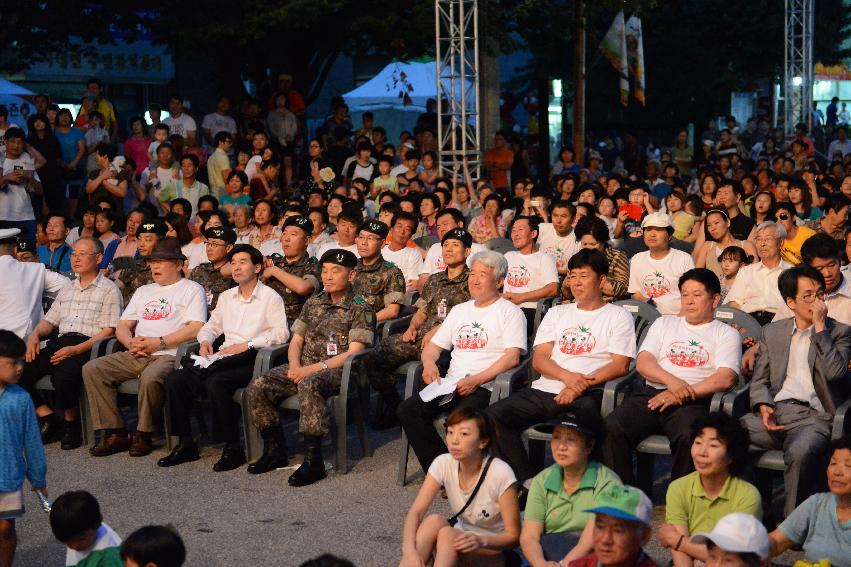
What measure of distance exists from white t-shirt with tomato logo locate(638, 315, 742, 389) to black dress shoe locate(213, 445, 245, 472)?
2.72 metres

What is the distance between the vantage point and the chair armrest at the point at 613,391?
7254 millimetres

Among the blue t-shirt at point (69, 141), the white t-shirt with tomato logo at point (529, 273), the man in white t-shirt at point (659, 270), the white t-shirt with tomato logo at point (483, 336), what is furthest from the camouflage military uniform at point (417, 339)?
the blue t-shirt at point (69, 141)

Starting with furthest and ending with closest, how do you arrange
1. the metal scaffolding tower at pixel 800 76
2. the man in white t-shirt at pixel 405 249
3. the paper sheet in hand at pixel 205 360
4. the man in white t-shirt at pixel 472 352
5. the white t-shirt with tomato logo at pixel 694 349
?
the metal scaffolding tower at pixel 800 76, the man in white t-shirt at pixel 405 249, the paper sheet in hand at pixel 205 360, the man in white t-shirt at pixel 472 352, the white t-shirt with tomato logo at pixel 694 349

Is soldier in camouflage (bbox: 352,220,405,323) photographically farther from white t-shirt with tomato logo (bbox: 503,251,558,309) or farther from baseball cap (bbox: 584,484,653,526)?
baseball cap (bbox: 584,484,653,526)

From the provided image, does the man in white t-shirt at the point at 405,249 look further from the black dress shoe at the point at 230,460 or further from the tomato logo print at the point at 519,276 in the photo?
the black dress shoe at the point at 230,460

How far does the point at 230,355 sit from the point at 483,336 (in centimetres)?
177

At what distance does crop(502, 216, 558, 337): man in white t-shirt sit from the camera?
32.9 ft

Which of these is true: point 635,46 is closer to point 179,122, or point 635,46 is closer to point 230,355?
point 179,122

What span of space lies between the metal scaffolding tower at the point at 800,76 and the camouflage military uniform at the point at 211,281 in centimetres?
1981

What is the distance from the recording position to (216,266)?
387 inches

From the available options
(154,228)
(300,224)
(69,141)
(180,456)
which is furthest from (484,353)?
(69,141)

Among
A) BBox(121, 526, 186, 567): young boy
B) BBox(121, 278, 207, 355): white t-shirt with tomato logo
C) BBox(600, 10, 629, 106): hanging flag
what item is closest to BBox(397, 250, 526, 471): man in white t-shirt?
BBox(121, 278, 207, 355): white t-shirt with tomato logo

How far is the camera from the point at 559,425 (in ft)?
18.6

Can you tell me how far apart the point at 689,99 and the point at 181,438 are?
98.6 ft
